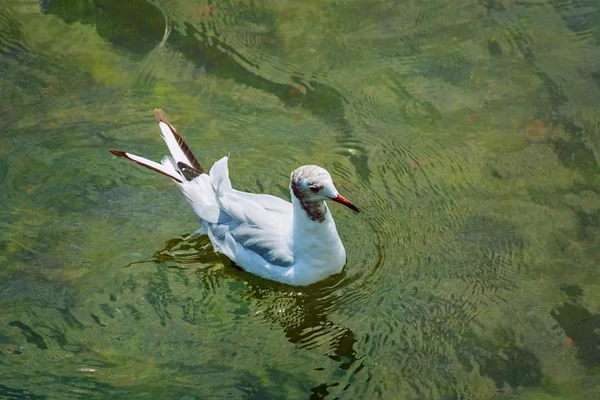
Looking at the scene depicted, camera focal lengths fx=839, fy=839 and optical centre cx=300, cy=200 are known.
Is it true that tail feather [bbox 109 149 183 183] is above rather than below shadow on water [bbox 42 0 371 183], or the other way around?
below

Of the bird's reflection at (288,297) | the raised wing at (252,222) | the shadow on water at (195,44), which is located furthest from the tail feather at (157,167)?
the shadow on water at (195,44)

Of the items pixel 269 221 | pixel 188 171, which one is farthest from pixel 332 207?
pixel 188 171

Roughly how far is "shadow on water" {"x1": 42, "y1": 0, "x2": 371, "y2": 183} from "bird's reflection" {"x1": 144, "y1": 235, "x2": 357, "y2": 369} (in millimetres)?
1638

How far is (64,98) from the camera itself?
24.8ft

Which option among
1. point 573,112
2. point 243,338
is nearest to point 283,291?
point 243,338

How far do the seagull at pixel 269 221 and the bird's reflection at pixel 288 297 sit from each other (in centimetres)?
8

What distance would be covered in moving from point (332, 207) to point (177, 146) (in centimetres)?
128

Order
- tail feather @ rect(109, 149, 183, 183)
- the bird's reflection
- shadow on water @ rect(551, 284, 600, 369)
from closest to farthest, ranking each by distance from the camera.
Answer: shadow on water @ rect(551, 284, 600, 369)
the bird's reflection
tail feather @ rect(109, 149, 183, 183)

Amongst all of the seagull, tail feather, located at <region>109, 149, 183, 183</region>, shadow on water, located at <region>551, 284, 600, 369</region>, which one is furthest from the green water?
tail feather, located at <region>109, 149, 183, 183</region>

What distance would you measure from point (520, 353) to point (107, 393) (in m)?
2.54

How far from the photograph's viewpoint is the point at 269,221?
19.4ft

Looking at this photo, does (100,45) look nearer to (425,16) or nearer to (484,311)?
(425,16)

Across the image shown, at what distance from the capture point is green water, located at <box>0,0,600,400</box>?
206 inches

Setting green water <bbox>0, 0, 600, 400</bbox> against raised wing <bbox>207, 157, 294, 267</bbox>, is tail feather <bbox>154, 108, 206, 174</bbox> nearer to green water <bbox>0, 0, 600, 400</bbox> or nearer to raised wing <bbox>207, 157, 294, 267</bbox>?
raised wing <bbox>207, 157, 294, 267</bbox>
